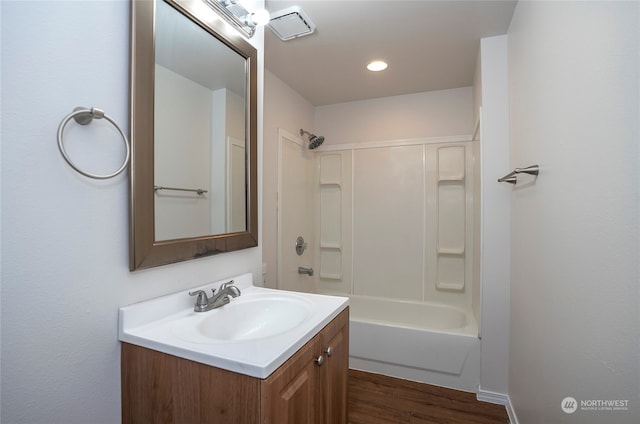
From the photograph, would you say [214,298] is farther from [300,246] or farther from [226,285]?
[300,246]

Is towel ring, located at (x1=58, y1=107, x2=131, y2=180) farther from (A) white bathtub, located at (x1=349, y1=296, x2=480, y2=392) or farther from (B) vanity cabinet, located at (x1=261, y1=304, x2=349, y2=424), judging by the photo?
(A) white bathtub, located at (x1=349, y1=296, x2=480, y2=392)

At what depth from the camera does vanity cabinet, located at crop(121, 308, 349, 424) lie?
29.1 inches

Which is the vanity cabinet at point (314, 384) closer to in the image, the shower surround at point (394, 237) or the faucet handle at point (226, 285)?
the faucet handle at point (226, 285)

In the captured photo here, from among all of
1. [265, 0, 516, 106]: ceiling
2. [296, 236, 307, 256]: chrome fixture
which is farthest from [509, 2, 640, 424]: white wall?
[296, 236, 307, 256]: chrome fixture

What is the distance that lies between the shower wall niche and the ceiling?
25.0 inches

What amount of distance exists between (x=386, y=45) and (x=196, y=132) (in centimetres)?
148

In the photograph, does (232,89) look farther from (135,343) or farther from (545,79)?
(545,79)

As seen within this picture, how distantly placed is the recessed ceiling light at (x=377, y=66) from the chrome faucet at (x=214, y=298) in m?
1.98

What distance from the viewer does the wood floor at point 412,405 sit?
180cm

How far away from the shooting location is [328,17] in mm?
1709

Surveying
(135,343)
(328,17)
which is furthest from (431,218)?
(135,343)

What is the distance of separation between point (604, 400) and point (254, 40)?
1962mm

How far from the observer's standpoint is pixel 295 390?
852 millimetres

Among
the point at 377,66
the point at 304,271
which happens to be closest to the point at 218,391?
the point at 304,271
